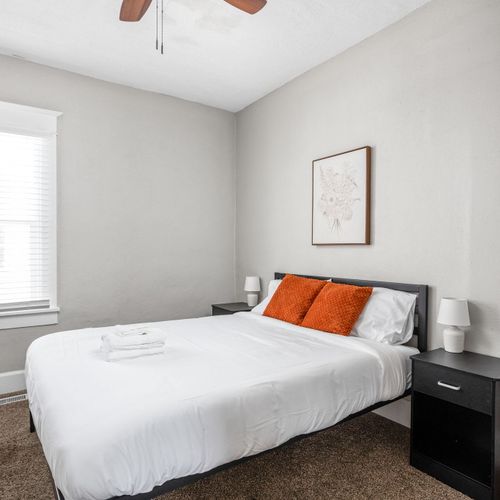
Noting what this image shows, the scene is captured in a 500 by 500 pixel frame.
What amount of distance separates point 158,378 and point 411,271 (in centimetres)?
190

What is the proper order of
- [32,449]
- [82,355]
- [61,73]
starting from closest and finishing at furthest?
1. [82,355]
2. [32,449]
3. [61,73]

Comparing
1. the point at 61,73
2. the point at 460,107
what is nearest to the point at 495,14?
the point at 460,107

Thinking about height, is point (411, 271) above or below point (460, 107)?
below

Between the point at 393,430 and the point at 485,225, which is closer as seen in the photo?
the point at 485,225

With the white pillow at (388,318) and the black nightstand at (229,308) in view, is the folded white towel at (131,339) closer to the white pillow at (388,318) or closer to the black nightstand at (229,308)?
the white pillow at (388,318)

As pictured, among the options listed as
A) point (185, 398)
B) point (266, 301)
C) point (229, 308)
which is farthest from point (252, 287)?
point (185, 398)

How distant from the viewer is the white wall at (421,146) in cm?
228

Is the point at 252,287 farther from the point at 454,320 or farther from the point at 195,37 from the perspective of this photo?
the point at 195,37

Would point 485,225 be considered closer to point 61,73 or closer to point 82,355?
point 82,355

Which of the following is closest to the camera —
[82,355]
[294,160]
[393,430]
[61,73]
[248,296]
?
[82,355]

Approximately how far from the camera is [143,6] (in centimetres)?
206

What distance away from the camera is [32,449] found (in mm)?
2346

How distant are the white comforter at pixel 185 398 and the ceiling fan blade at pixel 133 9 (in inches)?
77.0

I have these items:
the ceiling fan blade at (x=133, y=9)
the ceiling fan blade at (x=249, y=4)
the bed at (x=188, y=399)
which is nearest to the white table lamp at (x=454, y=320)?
the bed at (x=188, y=399)
